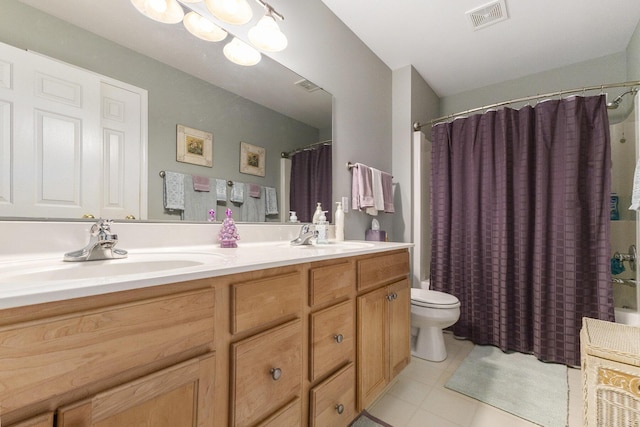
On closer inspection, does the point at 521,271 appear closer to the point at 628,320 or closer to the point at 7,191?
the point at 628,320

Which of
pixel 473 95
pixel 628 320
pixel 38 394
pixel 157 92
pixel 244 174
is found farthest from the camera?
pixel 473 95

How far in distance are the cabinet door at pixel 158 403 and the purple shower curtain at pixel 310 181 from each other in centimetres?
106

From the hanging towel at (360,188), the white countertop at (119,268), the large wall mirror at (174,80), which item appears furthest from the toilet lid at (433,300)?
the large wall mirror at (174,80)

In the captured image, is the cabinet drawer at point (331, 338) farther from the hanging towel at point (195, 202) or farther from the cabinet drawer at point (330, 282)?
the hanging towel at point (195, 202)

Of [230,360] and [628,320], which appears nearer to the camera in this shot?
[230,360]

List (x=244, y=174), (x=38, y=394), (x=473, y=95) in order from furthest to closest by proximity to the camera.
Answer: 1. (x=473, y=95)
2. (x=244, y=174)
3. (x=38, y=394)

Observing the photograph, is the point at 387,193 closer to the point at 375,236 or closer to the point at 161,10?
the point at 375,236

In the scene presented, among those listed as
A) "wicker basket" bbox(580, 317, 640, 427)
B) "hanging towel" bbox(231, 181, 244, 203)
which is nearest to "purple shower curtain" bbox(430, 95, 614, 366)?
"wicker basket" bbox(580, 317, 640, 427)

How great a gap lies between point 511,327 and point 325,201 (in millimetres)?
1662

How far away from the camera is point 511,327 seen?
2061mm

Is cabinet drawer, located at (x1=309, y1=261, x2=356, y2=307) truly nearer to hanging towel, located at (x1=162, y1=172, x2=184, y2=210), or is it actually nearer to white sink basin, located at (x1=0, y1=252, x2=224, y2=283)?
white sink basin, located at (x1=0, y1=252, x2=224, y2=283)

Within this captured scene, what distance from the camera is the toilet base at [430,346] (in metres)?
1.91

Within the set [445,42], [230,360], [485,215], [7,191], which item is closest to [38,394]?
[230,360]

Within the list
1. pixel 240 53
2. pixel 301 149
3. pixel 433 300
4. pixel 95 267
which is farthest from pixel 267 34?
pixel 433 300
